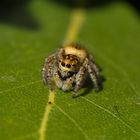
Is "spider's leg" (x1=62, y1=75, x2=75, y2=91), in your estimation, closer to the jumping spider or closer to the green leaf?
the jumping spider

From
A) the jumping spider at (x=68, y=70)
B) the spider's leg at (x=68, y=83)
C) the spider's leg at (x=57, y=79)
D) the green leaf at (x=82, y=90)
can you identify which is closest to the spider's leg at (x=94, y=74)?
the jumping spider at (x=68, y=70)

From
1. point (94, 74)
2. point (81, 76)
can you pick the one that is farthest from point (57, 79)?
point (94, 74)

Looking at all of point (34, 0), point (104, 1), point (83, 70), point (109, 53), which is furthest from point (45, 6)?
point (83, 70)

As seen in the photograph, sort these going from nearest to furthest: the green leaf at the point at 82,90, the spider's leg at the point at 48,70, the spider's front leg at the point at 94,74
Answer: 1. the green leaf at the point at 82,90
2. the spider's leg at the point at 48,70
3. the spider's front leg at the point at 94,74

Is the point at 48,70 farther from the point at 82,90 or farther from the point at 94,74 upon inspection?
the point at 94,74

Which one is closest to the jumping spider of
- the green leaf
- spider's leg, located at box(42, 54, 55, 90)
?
spider's leg, located at box(42, 54, 55, 90)

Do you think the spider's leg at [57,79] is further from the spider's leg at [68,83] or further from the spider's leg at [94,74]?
the spider's leg at [94,74]
